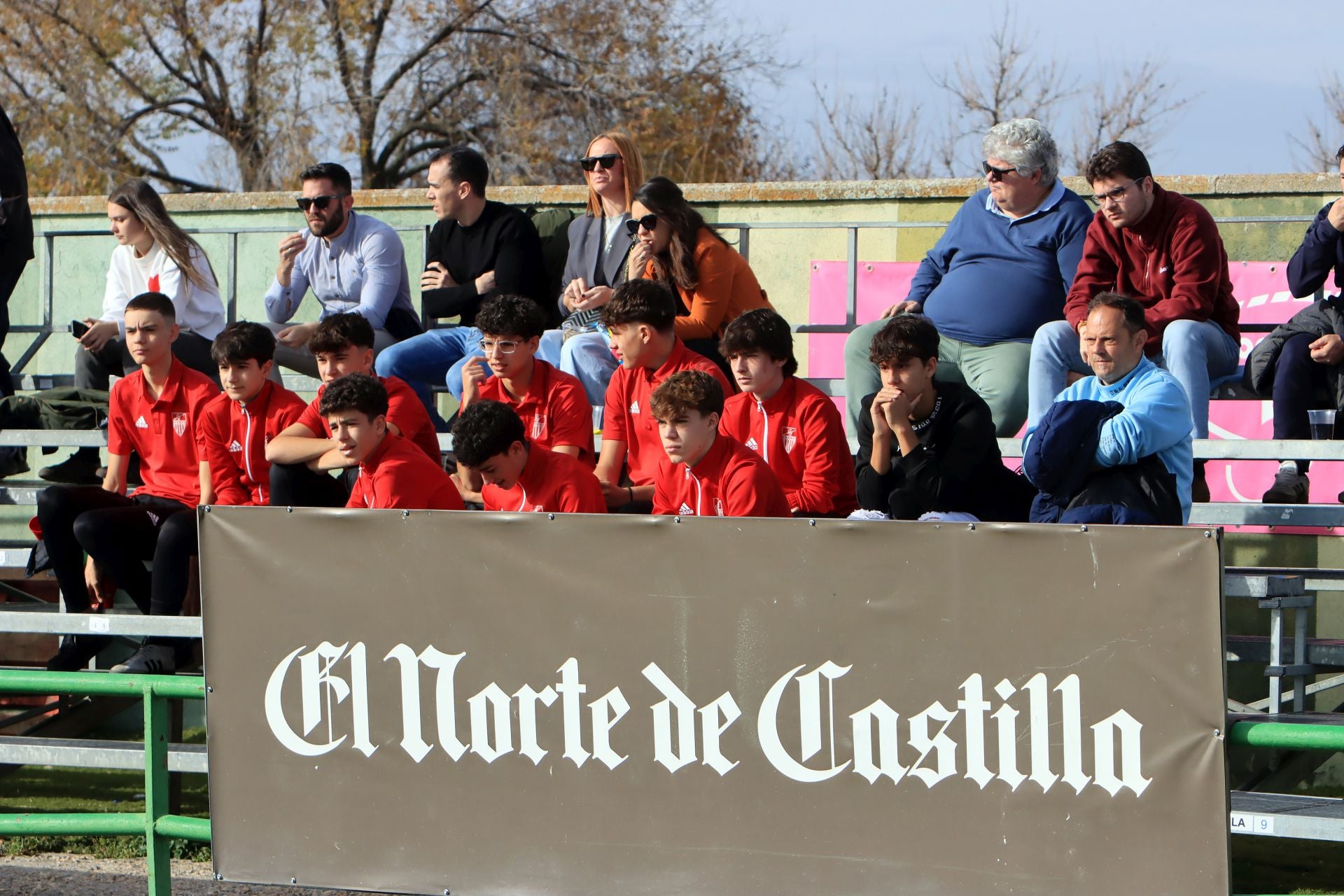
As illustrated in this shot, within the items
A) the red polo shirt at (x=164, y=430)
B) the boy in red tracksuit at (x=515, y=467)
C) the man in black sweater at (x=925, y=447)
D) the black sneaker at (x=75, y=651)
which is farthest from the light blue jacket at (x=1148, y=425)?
the black sneaker at (x=75, y=651)

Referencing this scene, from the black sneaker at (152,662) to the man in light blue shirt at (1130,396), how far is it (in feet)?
10.1

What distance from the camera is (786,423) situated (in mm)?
5426

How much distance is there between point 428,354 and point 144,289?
1483 millimetres

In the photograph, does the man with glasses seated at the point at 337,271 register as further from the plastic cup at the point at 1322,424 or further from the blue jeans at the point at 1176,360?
the plastic cup at the point at 1322,424

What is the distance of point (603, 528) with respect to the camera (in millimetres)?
3686

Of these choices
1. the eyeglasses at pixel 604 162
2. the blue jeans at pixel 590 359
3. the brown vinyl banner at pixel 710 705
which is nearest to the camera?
the brown vinyl banner at pixel 710 705

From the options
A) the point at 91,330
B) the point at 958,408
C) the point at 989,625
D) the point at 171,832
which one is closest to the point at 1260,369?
the point at 958,408

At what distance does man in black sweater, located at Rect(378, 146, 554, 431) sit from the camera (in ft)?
23.0

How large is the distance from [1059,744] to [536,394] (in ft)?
10.2

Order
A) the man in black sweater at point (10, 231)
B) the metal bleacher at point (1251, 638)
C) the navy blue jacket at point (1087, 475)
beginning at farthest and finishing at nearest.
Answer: the man in black sweater at point (10, 231) < the navy blue jacket at point (1087, 475) < the metal bleacher at point (1251, 638)

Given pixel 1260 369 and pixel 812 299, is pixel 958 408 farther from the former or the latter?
pixel 812 299

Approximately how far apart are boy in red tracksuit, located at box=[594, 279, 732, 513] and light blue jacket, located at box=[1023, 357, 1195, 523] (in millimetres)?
1597

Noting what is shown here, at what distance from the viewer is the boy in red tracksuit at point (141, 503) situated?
18.4ft

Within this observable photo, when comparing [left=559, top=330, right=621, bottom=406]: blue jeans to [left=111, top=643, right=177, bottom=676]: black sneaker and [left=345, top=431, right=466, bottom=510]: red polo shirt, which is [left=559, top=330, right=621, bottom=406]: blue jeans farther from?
[left=111, top=643, right=177, bottom=676]: black sneaker
